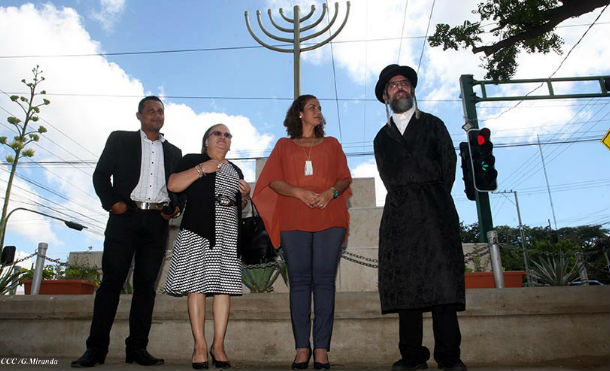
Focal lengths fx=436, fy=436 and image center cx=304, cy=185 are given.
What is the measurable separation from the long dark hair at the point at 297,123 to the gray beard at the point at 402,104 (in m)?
0.61

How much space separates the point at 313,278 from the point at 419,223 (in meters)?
0.81

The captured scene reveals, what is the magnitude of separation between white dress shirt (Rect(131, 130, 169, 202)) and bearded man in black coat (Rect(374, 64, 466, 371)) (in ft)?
5.94

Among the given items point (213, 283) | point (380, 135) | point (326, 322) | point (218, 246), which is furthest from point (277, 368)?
point (380, 135)

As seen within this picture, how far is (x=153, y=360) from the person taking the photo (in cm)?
322

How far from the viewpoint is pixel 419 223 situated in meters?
2.82

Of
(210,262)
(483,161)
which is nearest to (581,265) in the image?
(483,161)

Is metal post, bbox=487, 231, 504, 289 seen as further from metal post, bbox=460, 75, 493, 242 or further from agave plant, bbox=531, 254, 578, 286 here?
metal post, bbox=460, 75, 493, 242

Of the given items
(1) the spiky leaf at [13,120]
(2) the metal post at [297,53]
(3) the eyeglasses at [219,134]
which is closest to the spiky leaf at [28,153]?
(1) the spiky leaf at [13,120]

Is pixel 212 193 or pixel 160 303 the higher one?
pixel 212 193

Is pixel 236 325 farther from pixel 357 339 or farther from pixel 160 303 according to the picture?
pixel 357 339

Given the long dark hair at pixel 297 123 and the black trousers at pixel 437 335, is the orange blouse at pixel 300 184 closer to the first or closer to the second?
the long dark hair at pixel 297 123

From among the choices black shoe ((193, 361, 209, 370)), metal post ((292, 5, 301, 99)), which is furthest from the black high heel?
metal post ((292, 5, 301, 99))

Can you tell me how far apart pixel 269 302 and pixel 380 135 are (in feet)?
5.40

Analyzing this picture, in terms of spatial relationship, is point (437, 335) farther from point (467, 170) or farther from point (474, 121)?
point (474, 121)
